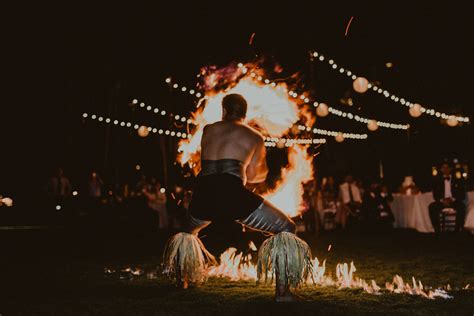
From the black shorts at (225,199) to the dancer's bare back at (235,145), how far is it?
0.62ft

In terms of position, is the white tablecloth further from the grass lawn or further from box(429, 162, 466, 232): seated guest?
the grass lawn

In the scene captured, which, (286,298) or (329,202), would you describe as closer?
(286,298)

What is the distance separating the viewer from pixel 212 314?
484 cm

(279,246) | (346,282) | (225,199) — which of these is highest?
(225,199)

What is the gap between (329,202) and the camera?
738 inches

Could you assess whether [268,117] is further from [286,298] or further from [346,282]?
[286,298]

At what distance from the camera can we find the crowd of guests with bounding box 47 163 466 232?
1472 cm

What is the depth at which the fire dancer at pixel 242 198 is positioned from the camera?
208 inches

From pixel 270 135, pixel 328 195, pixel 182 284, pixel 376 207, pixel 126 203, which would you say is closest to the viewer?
pixel 182 284

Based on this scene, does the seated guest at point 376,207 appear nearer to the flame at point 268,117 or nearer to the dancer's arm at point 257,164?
the flame at point 268,117

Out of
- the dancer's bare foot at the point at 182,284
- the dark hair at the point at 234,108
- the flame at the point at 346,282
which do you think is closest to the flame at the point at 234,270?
the flame at the point at 346,282

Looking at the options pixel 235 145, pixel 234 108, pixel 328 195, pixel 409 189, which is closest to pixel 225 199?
pixel 235 145

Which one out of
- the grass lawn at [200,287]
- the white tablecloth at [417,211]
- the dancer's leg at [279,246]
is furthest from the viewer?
the white tablecloth at [417,211]

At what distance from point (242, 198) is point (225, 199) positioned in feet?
0.45
